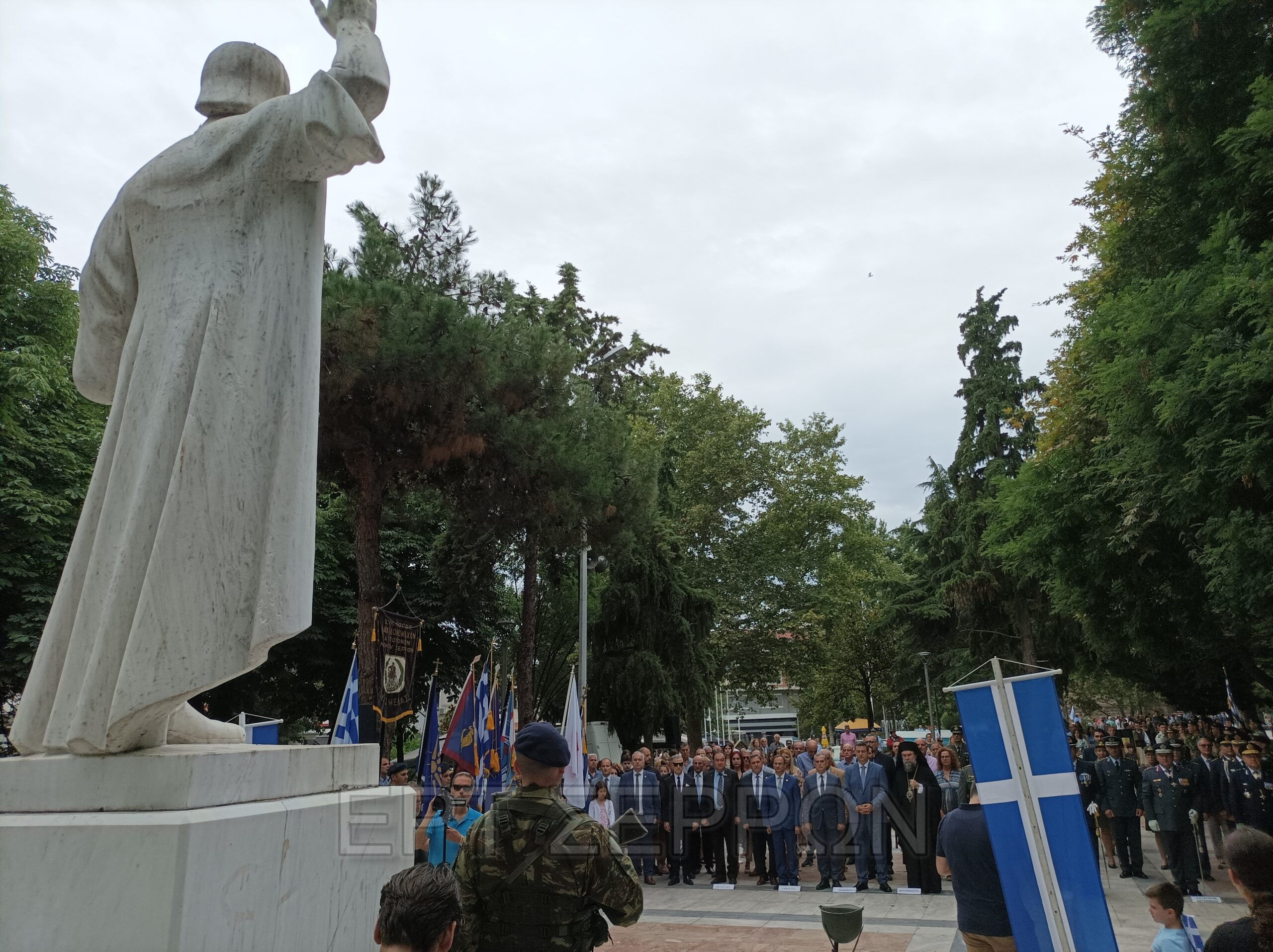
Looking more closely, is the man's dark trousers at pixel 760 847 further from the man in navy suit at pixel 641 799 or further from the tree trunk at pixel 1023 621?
the tree trunk at pixel 1023 621

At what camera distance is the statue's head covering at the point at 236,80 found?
10.7 ft

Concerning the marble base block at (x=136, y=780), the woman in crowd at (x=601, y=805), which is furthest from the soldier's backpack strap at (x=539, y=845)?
the woman in crowd at (x=601, y=805)

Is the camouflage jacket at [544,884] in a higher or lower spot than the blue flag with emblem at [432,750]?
lower

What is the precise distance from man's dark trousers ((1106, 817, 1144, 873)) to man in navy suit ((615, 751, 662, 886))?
6.39m

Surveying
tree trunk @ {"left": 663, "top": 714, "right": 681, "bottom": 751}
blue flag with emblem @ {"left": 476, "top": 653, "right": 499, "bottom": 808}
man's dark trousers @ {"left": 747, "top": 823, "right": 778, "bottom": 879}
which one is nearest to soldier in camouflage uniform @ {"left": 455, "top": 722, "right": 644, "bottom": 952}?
blue flag with emblem @ {"left": 476, "top": 653, "right": 499, "bottom": 808}

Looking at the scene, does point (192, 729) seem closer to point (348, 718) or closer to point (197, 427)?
point (197, 427)

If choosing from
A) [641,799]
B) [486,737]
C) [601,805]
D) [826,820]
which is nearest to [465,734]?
[486,737]

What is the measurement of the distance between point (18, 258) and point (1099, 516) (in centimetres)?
2276

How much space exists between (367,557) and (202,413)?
14147 mm

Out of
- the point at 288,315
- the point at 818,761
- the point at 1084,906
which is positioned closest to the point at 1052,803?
the point at 1084,906

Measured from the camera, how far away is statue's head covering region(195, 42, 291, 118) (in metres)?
3.26

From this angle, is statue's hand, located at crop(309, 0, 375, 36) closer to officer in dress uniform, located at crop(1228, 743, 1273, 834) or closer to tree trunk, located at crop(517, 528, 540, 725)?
officer in dress uniform, located at crop(1228, 743, 1273, 834)

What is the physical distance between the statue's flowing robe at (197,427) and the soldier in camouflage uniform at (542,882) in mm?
1042

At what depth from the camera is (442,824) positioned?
7.46 m
